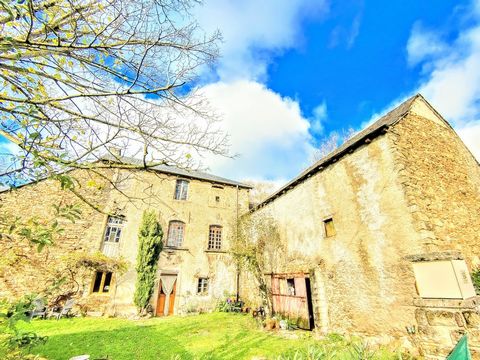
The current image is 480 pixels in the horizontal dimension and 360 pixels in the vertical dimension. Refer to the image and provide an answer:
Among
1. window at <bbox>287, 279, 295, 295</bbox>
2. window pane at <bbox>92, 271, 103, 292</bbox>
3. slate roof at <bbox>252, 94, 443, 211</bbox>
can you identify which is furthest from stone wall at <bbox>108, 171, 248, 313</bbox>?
slate roof at <bbox>252, 94, 443, 211</bbox>

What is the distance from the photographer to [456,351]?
83.8 inches

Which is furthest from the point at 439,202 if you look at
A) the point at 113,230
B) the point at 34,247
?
the point at 34,247

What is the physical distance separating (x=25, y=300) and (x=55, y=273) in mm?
11554

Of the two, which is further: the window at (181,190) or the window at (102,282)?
the window at (181,190)

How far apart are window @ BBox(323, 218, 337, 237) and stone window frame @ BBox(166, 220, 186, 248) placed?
8.53m

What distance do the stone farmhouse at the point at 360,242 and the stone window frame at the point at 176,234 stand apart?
8 cm

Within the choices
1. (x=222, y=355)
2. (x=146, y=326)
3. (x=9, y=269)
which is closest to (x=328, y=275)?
(x=222, y=355)

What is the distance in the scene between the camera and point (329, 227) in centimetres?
849

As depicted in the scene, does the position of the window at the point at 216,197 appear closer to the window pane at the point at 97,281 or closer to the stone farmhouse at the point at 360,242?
the stone farmhouse at the point at 360,242

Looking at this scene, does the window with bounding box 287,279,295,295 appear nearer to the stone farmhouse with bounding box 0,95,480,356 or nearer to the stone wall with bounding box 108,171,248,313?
the stone farmhouse with bounding box 0,95,480,356

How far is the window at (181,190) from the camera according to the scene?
14.8 meters

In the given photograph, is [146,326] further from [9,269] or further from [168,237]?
[9,269]

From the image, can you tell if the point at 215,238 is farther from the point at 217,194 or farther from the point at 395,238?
the point at 395,238

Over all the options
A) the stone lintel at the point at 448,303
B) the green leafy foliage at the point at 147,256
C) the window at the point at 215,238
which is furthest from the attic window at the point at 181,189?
the stone lintel at the point at 448,303
